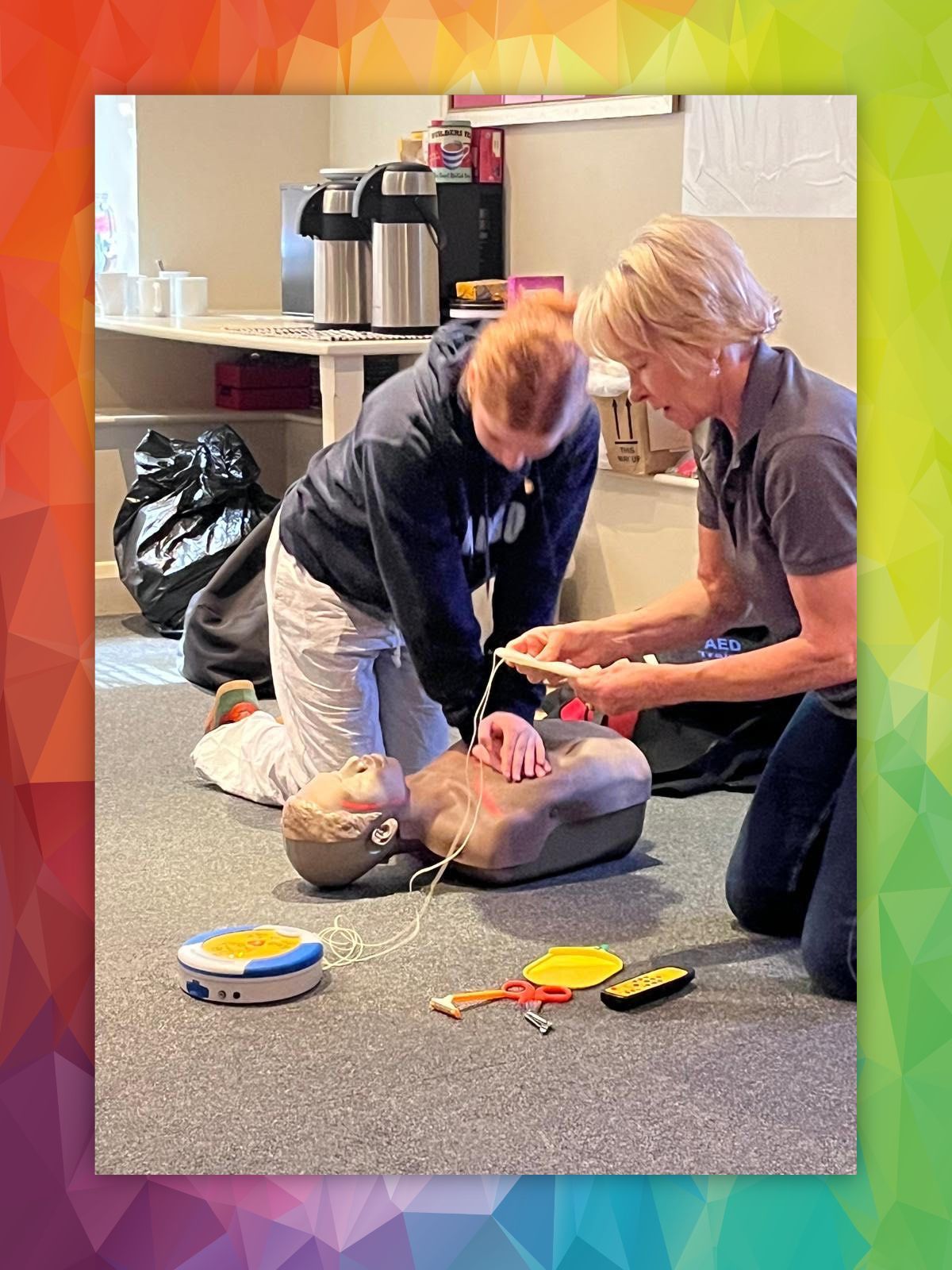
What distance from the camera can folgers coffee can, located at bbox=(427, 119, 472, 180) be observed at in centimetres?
173

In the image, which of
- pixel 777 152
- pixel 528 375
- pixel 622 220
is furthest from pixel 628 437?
pixel 777 152

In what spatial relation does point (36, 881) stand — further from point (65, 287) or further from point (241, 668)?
point (65, 287)

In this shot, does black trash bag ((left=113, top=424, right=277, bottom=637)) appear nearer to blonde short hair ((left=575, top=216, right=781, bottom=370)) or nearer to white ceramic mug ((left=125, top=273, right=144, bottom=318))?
white ceramic mug ((left=125, top=273, right=144, bottom=318))

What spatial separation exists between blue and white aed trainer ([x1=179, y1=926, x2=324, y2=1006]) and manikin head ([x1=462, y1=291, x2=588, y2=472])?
583 millimetres

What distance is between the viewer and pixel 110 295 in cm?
169

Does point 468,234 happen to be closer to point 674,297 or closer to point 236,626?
point 674,297

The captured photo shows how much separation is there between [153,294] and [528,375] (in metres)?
0.40

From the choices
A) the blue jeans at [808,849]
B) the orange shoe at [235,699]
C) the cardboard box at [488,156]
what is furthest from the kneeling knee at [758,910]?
the cardboard box at [488,156]

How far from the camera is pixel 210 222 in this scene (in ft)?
5.87

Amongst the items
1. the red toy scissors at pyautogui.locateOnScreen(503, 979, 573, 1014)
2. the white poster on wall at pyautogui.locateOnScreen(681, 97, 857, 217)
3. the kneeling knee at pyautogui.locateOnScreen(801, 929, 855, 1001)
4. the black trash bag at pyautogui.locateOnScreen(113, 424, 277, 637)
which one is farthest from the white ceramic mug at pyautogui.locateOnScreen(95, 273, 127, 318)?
the kneeling knee at pyautogui.locateOnScreen(801, 929, 855, 1001)

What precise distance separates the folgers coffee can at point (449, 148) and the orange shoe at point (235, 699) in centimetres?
59

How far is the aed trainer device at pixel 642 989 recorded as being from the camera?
1806mm

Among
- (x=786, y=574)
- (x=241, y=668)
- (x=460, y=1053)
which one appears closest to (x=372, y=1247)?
(x=460, y=1053)

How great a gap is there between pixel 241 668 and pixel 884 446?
0.72m
